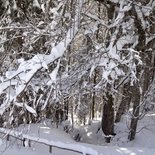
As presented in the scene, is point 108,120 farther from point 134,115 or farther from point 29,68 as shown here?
point 29,68

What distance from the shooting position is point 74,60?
959 centimetres

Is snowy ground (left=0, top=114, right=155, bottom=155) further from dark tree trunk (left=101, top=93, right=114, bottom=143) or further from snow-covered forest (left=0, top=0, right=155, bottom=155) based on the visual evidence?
dark tree trunk (left=101, top=93, right=114, bottom=143)

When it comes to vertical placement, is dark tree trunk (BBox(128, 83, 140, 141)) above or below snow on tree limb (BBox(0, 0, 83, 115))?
below

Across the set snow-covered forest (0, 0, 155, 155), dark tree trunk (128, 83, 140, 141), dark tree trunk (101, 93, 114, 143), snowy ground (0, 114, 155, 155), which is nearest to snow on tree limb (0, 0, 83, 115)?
snow-covered forest (0, 0, 155, 155)

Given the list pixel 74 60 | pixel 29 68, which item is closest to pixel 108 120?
pixel 74 60

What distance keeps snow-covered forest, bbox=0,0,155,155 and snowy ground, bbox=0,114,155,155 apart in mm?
67

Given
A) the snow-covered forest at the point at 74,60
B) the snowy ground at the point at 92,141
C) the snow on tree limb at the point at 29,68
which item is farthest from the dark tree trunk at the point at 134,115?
the snow on tree limb at the point at 29,68

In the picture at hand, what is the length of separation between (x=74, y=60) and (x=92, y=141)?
3829 millimetres

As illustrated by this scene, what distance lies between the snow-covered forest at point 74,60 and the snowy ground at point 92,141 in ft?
0.22

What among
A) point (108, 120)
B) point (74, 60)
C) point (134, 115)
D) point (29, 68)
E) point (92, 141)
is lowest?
point (92, 141)

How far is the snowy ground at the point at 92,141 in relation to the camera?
8070 mm

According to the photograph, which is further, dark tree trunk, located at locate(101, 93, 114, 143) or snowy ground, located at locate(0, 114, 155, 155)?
dark tree trunk, located at locate(101, 93, 114, 143)

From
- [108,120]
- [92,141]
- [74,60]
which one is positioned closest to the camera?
[74,60]

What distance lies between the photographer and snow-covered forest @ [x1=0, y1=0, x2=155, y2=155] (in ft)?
19.4
